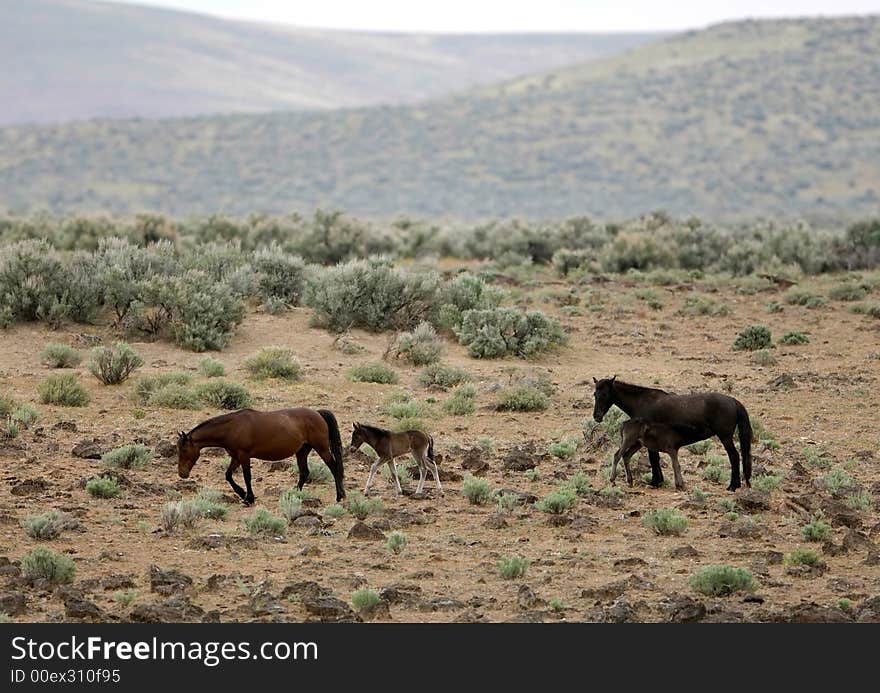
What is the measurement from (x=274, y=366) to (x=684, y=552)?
921 cm

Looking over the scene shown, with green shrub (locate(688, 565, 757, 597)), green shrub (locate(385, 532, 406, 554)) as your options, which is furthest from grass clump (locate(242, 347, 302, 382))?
green shrub (locate(688, 565, 757, 597))

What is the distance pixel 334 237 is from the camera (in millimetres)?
35594

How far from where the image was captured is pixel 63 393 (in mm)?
16344

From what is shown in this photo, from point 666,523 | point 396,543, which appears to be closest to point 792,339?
point 666,523

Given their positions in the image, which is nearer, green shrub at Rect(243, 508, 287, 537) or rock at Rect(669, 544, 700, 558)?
rock at Rect(669, 544, 700, 558)

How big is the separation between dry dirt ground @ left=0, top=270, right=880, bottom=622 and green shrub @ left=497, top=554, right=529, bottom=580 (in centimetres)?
10

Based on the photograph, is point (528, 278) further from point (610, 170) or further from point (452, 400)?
point (610, 170)

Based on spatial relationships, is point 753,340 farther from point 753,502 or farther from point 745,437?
point 753,502

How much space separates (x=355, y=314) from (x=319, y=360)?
8.58 feet

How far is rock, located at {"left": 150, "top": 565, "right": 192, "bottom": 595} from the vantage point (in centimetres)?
921

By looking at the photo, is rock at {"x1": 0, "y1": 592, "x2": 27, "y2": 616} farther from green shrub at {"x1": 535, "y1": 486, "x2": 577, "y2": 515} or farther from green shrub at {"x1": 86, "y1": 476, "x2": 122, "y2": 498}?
green shrub at {"x1": 535, "y1": 486, "x2": 577, "y2": 515}

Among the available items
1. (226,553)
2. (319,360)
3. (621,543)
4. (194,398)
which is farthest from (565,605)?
(319,360)

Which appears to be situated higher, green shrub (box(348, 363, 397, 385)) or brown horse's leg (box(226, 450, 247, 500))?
brown horse's leg (box(226, 450, 247, 500))

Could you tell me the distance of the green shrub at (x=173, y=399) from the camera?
16.2 meters
